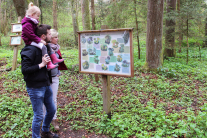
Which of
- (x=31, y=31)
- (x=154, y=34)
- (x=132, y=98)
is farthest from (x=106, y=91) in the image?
(x=154, y=34)

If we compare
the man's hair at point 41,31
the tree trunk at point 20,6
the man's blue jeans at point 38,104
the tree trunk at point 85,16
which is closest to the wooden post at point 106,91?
the man's blue jeans at point 38,104

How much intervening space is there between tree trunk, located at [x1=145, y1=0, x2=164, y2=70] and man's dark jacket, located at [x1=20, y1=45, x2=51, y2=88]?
19.4 ft

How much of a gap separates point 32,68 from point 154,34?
6.24 m

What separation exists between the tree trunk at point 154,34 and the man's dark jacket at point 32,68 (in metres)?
5.91

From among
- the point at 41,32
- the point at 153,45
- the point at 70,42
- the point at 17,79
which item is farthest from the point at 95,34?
the point at 70,42

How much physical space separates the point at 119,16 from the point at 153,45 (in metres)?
4.04

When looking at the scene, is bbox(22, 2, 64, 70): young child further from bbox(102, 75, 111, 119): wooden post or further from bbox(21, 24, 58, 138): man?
bbox(102, 75, 111, 119): wooden post

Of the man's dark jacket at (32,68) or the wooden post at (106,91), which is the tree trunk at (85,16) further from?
the man's dark jacket at (32,68)

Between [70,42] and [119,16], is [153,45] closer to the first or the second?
[119,16]

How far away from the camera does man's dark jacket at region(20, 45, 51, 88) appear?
251 centimetres

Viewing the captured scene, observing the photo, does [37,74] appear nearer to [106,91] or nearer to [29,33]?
[29,33]

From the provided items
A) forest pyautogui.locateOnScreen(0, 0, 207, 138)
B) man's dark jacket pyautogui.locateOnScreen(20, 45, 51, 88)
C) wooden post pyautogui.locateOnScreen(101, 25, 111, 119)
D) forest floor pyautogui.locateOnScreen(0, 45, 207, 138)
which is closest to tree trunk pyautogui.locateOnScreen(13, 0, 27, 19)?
forest pyautogui.locateOnScreen(0, 0, 207, 138)

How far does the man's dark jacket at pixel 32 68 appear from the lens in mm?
2506

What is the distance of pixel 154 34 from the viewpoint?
745 cm
